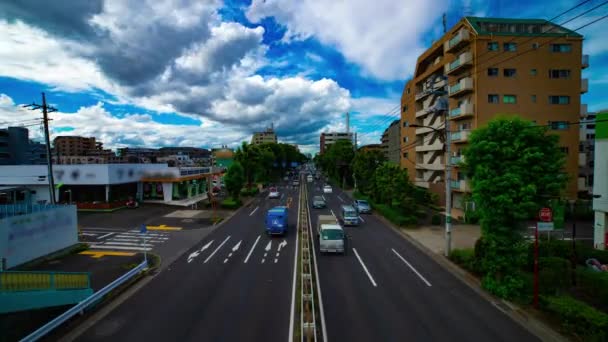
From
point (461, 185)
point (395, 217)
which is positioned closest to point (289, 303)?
point (395, 217)

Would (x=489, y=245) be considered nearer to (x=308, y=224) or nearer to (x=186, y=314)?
(x=186, y=314)

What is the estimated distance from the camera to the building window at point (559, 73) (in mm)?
33562

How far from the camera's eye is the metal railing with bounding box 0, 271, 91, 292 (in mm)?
11031

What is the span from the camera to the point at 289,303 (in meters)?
13.2

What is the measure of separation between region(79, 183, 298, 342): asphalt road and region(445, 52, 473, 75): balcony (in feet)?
98.3

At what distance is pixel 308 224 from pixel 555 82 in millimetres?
32692

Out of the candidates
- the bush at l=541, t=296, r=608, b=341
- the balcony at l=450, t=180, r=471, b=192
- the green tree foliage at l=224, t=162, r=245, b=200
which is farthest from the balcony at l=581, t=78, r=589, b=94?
the green tree foliage at l=224, t=162, r=245, b=200

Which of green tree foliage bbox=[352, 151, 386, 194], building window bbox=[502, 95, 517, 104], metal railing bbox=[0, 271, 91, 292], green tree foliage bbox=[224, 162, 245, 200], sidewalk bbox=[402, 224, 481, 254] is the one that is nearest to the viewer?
metal railing bbox=[0, 271, 91, 292]

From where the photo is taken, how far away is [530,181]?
13.3 m

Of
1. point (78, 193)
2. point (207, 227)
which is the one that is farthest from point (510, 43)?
point (78, 193)

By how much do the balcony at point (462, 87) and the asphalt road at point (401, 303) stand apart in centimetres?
2342

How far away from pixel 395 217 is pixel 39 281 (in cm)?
2814

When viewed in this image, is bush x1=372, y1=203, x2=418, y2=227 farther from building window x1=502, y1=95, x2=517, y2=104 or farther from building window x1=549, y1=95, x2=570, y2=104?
building window x1=549, y1=95, x2=570, y2=104

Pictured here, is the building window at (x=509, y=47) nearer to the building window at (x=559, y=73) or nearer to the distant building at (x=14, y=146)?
the building window at (x=559, y=73)
